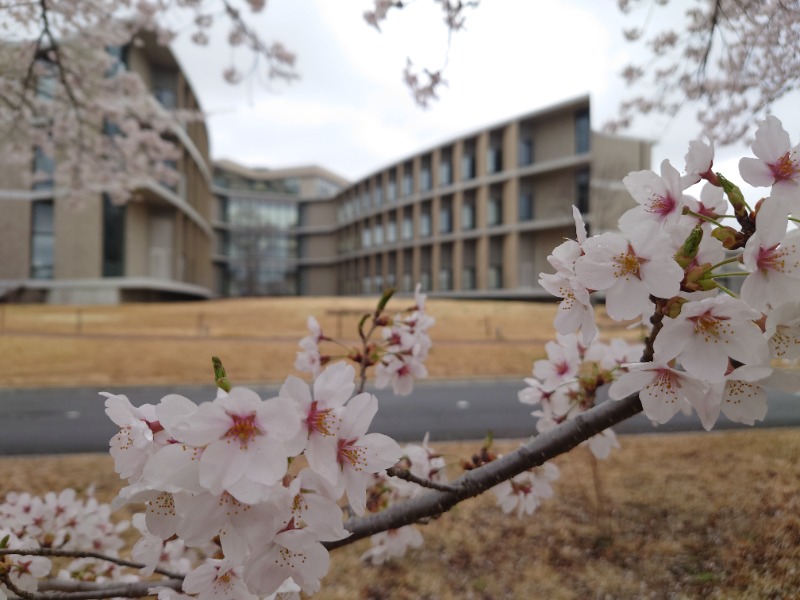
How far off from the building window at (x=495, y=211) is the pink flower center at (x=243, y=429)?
17508mm

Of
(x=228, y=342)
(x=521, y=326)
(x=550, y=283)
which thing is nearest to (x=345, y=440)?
(x=550, y=283)

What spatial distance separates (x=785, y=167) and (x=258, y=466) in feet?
2.06

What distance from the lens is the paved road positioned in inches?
138

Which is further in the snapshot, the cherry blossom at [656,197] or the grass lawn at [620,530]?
the grass lawn at [620,530]

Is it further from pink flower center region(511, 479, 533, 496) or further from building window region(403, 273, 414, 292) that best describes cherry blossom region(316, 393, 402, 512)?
building window region(403, 273, 414, 292)

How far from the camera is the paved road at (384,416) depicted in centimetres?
350

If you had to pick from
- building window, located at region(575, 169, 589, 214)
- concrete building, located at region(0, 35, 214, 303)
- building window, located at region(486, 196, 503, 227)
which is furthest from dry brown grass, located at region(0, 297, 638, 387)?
building window, located at region(486, 196, 503, 227)

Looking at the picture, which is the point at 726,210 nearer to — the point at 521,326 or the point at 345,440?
the point at 345,440

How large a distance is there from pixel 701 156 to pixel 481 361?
5.77 metres

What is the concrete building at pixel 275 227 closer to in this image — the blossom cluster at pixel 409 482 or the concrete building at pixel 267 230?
the concrete building at pixel 267 230

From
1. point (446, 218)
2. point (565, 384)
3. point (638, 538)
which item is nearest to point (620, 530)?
point (638, 538)

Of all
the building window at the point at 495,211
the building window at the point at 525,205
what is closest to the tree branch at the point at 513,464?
the building window at the point at 525,205

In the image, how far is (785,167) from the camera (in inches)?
19.1

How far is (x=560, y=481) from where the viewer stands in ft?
6.23
